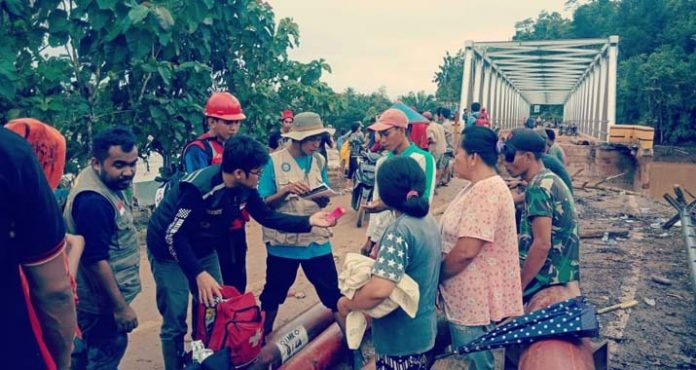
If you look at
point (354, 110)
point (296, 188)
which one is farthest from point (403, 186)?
point (354, 110)

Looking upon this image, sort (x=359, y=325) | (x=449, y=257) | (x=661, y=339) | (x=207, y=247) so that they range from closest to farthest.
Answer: (x=359, y=325), (x=449, y=257), (x=207, y=247), (x=661, y=339)

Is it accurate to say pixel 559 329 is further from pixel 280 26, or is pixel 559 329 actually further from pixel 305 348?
pixel 280 26

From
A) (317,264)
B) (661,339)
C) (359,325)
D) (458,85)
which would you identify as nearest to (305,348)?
(317,264)

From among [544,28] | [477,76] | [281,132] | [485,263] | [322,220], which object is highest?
[544,28]

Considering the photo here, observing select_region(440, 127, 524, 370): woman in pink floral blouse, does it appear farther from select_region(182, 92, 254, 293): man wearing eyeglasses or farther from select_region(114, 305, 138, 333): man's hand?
select_region(114, 305, 138, 333): man's hand

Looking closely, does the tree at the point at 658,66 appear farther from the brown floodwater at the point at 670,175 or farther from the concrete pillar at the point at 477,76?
the concrete pillar at the point at 477,76

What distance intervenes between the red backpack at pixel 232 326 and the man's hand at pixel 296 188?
34.8 inches

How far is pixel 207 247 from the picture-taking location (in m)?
3.44

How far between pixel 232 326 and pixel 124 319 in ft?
1.76

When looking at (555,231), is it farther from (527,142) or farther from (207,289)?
(207,289)

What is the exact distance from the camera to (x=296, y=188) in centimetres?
388

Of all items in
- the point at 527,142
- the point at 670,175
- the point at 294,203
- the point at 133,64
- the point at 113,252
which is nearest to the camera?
the point at 113,252

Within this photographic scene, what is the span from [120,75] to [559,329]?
535 centimetres

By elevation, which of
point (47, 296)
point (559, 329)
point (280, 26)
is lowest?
point (559, 329)
